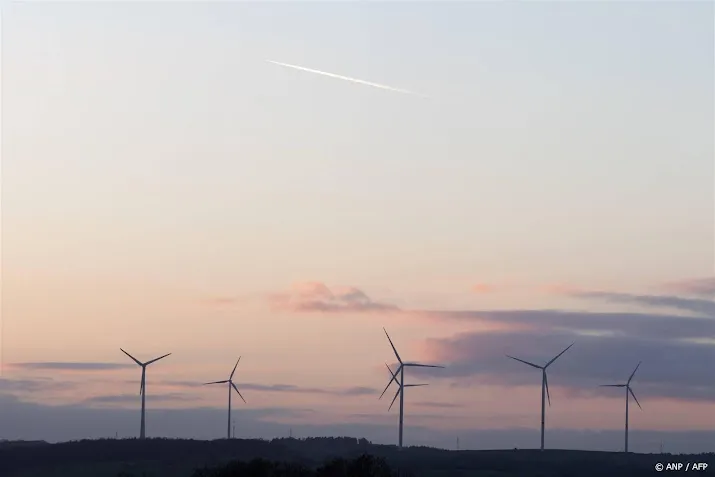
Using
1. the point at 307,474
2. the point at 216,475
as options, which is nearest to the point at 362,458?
the point at 307,474

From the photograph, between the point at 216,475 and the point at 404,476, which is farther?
the point at 404,476

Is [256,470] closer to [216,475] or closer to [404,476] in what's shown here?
[216,475]

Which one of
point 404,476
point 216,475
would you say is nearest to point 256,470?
point 216,475

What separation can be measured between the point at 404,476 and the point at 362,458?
47245 mm

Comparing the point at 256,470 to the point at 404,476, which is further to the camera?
the point at 404,476

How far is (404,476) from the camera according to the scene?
195 meters

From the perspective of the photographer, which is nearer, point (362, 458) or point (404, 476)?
point (362, 458)

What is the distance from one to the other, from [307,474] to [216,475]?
10484 millimetres

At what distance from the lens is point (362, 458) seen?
149 m

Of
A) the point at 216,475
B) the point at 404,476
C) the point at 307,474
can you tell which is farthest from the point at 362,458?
the point at 404,476

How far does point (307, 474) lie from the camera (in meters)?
154

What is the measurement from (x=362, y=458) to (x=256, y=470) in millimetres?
13529

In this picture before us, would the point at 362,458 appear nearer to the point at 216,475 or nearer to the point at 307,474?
the point at 307,474

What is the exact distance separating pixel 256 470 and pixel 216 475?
15.4 feet
